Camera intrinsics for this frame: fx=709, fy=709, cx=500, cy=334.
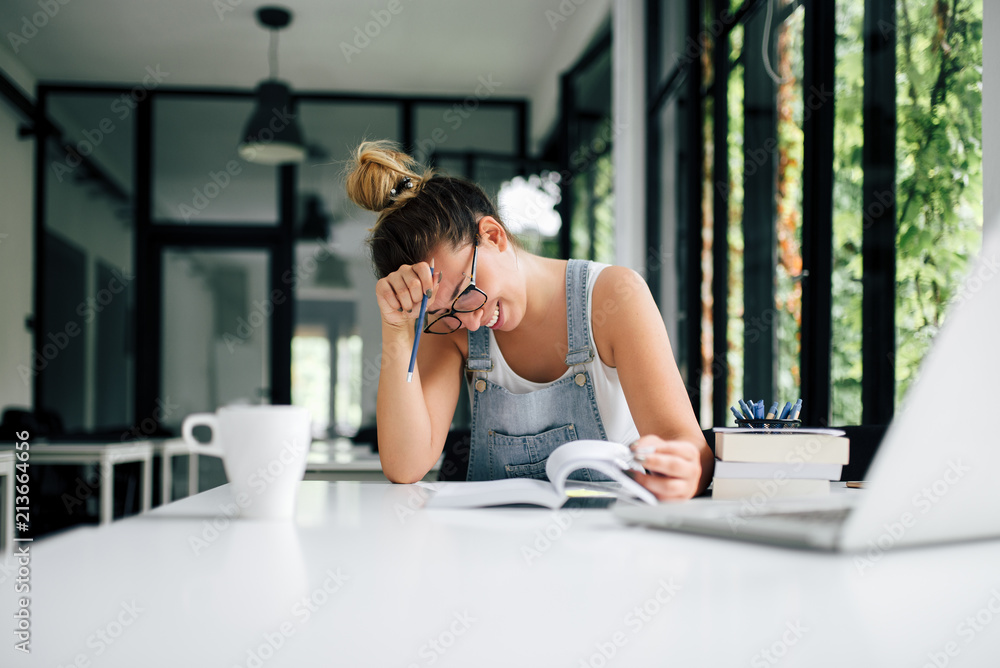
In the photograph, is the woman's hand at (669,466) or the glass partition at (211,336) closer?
the woman's hand at (669,466)

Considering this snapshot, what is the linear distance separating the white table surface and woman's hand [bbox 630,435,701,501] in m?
0.18

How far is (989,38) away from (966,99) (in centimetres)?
22

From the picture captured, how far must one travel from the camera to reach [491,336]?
4.77 feet

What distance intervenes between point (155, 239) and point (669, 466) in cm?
586

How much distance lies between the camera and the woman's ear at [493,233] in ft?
4.49

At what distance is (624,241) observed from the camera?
4.20 meters

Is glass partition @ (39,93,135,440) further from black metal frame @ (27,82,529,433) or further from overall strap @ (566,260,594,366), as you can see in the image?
overall strap @ (566,260,594,366)

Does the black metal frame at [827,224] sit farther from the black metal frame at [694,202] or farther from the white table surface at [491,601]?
the white table surface at [491,601]

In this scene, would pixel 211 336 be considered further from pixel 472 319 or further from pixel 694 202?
pixel 472 319

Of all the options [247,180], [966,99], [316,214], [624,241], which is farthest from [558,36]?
[966,99]

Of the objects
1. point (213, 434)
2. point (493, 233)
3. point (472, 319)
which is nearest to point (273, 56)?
point (493, 233)

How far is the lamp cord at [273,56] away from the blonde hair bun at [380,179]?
417cm

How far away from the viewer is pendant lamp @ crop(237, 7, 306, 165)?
4.66m

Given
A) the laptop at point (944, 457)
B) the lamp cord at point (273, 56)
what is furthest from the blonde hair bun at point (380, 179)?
the lamp cord at point (273, 56)
